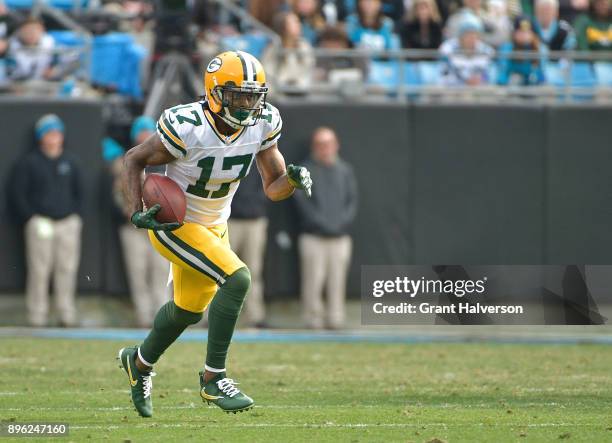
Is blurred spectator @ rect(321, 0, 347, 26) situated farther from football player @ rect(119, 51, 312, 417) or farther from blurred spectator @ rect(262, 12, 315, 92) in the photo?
football player @ rect(119, 51, 312, 417)

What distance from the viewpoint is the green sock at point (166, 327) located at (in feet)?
23.2

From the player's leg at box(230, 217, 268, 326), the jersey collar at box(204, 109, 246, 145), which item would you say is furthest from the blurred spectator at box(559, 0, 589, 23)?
the jersey collar at box(204, 109, 246, 145)

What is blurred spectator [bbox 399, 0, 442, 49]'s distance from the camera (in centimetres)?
1377

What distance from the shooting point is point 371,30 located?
1384 cm

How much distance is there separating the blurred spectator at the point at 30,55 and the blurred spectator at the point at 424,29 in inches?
154

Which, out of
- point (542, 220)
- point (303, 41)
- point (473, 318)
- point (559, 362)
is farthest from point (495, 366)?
point (303, 41)

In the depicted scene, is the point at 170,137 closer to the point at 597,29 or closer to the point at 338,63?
the point at 338,63

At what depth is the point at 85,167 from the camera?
1308 cm

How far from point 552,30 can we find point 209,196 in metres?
7.69

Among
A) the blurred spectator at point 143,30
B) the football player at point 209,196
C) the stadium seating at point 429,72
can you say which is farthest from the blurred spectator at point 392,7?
the football player at point 209,196

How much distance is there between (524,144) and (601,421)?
22.1 ft

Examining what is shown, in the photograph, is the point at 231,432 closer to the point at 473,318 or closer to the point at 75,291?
the point at 473,318

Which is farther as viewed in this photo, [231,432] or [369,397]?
[369,397]

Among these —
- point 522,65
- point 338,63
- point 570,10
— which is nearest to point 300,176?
point 338,63
